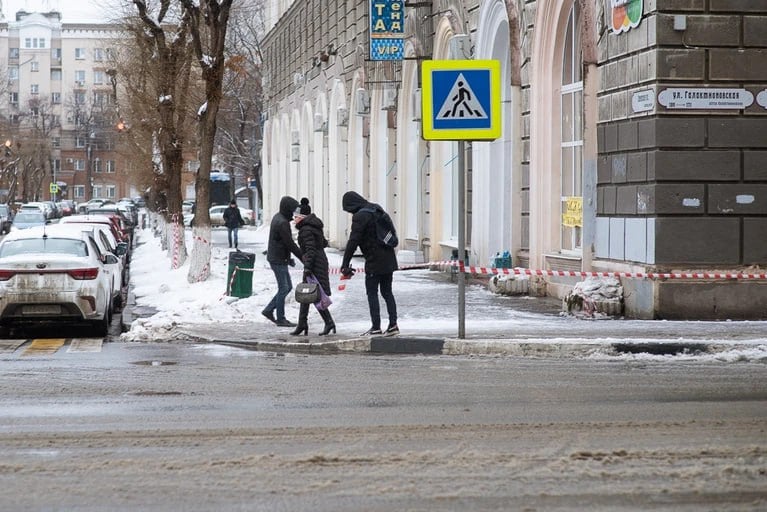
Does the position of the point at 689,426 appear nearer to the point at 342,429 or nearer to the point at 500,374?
the point at 342,429

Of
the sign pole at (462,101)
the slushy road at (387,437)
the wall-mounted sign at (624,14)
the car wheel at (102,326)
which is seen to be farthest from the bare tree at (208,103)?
the slushy road at (387,437)

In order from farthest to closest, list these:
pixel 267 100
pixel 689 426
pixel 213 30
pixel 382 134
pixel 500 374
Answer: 1. pixel 267 100
2. pixel 382 134
3. pixel 213 30
4. pixel 500 374
5. pixel 689 426

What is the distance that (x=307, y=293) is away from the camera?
50.5 feet

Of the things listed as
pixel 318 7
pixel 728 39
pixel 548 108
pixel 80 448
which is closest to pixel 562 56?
pixel 548 108

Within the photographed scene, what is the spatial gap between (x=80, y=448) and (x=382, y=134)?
28491 mm

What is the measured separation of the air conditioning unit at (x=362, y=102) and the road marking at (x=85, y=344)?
20.0 meters

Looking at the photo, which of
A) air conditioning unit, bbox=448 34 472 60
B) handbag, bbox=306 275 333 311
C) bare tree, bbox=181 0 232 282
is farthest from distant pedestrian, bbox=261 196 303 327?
air conditioning unit, bbox=448 34 472 60

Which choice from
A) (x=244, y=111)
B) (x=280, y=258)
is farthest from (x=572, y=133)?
(x=244, y=111)

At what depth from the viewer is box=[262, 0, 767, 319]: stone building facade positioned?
54.2 ft

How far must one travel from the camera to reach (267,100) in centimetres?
6575

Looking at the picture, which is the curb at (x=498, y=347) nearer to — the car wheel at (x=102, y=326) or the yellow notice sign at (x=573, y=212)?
the car wheel at (x=102, y=326)

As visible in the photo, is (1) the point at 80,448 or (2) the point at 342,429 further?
(2) the point at 342,429

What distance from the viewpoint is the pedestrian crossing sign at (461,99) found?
13828 mm

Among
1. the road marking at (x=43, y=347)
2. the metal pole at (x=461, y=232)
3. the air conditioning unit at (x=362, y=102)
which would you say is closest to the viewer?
the metal pole at (x=461, y=232)
